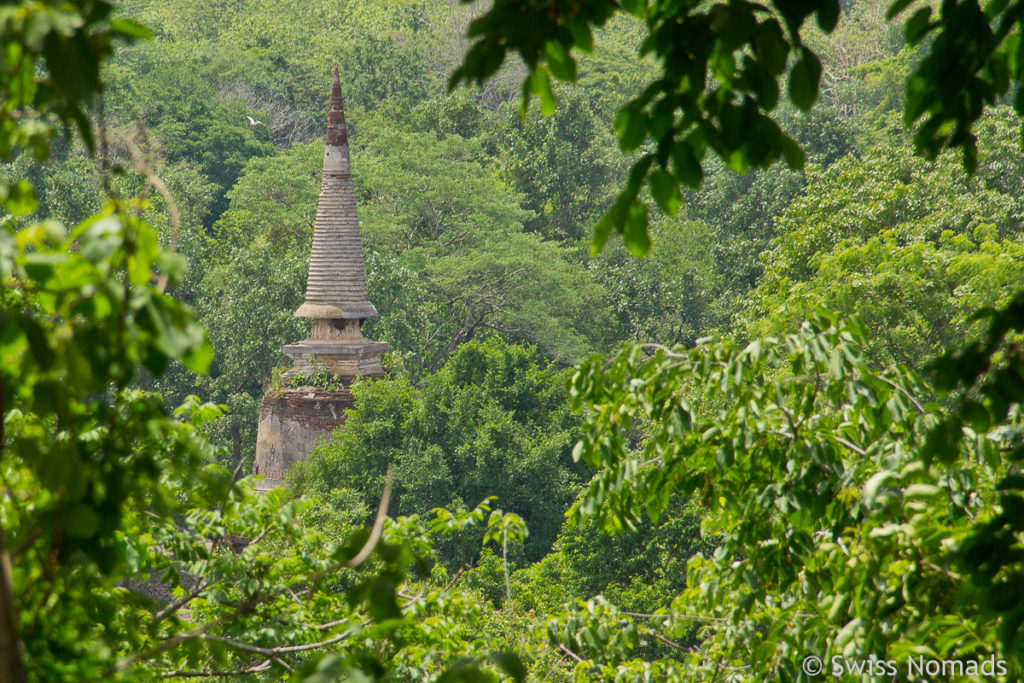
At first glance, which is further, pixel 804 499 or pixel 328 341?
pixel 328 341

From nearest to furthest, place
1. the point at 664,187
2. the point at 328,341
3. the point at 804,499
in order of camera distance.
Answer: the point at 664,187, the point at 804,499, the point at 328,341

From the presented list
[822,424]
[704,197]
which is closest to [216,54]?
[704,197]

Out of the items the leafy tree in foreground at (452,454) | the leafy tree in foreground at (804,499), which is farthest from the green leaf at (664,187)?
the leafy tree in foreground at (452,454)

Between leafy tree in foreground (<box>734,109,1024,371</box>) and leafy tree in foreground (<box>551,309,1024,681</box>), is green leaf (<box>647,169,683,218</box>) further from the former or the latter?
leafy tree in foreground (<box>734,109,1024,371</box>)

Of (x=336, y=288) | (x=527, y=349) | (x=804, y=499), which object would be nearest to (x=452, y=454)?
(x=527, y=349)

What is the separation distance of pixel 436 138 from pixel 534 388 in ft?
48.1

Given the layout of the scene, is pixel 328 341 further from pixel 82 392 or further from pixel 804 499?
pixel 82 392

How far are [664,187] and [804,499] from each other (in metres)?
1.57

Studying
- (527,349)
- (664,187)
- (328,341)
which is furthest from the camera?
(527,349)

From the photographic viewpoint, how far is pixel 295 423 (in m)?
19.8

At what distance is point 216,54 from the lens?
137 feet

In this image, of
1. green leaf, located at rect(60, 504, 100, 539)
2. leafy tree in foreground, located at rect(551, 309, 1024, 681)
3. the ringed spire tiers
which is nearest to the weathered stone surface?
the ringed spire tiers

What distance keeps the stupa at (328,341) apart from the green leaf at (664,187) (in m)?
17.8

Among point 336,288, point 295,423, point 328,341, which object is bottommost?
point 295,423
